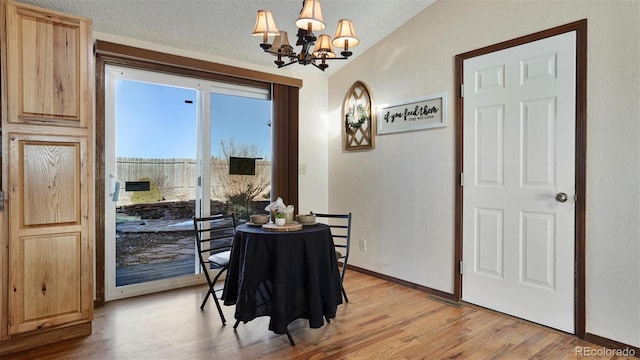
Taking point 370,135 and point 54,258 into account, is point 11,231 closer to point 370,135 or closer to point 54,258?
point 54,258

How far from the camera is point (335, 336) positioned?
2.52 m

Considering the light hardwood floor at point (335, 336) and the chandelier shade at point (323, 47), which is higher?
the chandelier shade at point (323, 47)

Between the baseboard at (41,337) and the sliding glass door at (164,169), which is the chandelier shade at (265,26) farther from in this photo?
the baseboard at (41,337)

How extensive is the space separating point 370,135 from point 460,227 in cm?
142

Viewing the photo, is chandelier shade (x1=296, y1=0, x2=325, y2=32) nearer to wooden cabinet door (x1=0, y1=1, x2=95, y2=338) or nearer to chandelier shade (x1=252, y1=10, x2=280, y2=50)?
chandelier shade (x1=252, y1=10, x2=280, y2=50)

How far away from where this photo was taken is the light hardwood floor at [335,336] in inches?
89.1

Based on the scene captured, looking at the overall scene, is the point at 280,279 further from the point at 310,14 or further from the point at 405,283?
the point at 405,283

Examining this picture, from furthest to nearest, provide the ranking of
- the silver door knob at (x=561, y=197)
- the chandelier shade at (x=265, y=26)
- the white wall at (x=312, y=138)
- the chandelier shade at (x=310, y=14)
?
the white wall at (x=312, y=138), the silver door knob at (x=561, y=197), the chandelier shade at (x=265, y=26), the chandelier shade at (x=310, y=14)

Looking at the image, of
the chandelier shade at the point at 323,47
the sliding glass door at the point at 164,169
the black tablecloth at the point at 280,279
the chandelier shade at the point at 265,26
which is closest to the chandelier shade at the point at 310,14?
the chandelier shade at the point at 265,26

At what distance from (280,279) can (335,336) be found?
2.04 feet

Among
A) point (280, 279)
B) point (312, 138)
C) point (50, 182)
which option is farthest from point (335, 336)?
point (312, 138)

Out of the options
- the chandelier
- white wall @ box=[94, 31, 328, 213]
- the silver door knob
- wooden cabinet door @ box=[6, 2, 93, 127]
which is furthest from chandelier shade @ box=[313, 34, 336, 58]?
the silver door knob

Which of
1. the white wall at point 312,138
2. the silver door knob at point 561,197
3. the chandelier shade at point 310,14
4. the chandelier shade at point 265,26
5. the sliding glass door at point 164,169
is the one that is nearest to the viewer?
the chandelier shade at point 310,14

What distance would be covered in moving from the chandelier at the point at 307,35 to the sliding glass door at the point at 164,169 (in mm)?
1506
